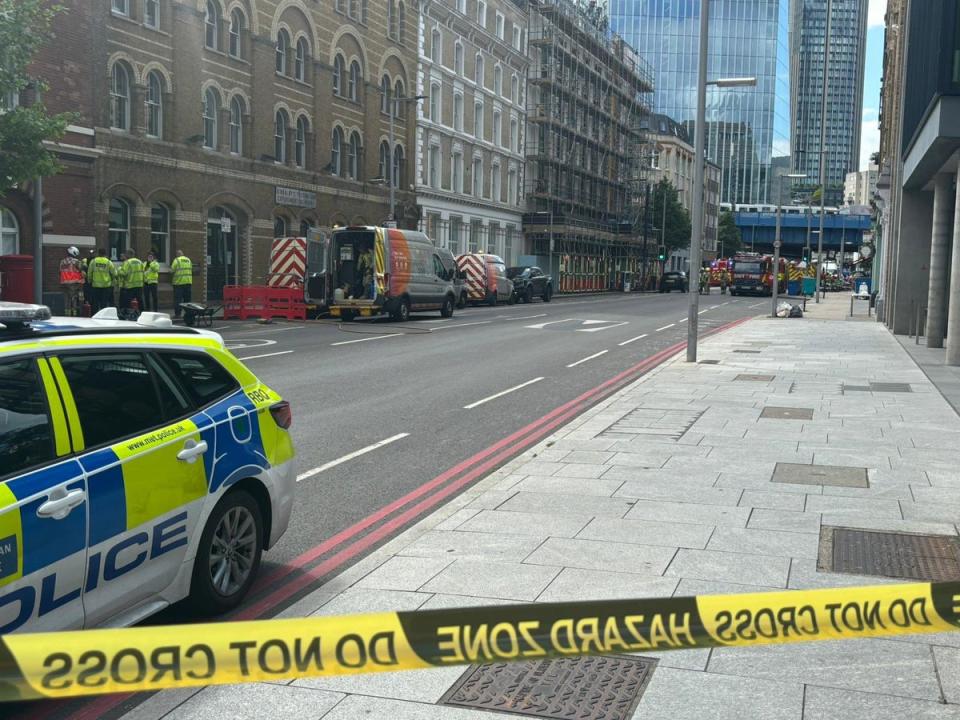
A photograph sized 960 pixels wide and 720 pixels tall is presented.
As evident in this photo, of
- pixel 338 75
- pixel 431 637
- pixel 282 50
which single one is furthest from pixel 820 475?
pixel 338 75

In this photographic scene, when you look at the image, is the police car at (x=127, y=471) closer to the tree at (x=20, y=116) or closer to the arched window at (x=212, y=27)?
the tree at (x=20, y=116)

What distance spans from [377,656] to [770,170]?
497 ft

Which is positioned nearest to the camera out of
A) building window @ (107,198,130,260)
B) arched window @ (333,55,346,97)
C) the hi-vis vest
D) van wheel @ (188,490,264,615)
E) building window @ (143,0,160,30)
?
van wheel @ (188,490,264,615)

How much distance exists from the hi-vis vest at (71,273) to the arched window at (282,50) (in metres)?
16.2

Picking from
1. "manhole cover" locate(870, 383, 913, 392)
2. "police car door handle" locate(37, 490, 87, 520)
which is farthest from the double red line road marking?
"manhole cover" locate(870, 383, 913, 392)

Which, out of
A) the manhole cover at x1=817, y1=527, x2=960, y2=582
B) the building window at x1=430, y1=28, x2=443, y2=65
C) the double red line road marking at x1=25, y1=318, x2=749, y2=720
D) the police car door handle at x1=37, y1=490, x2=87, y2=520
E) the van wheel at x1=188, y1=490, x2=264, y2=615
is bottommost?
the double red line road marking at x1=25, y1=318, x2=749, y2=720

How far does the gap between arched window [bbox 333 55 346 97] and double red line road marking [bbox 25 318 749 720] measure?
110ft

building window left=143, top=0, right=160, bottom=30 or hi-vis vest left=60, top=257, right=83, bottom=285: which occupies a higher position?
building window left=143, top=0, right=160, bottom=30

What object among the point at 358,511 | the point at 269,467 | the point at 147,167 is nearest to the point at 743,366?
the point at 358,511

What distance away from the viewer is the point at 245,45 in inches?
1417

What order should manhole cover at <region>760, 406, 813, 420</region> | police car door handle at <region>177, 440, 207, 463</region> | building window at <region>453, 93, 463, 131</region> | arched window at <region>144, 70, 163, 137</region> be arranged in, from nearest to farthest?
police car door handle at <region>177, 440, 207, 463</region> < manhole cover at <region>760, 406, 813, 420</region> < arched window at <region>144, 70, 163, 137</region> < building window at <region>453, 93, 463, 131</region>

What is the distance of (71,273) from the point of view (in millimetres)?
24406

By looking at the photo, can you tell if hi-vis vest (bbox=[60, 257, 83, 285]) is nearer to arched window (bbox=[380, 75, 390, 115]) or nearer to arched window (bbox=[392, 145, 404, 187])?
arched window (bbox=[380, 75, 390, 115])

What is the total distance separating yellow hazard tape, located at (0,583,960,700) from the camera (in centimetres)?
230
